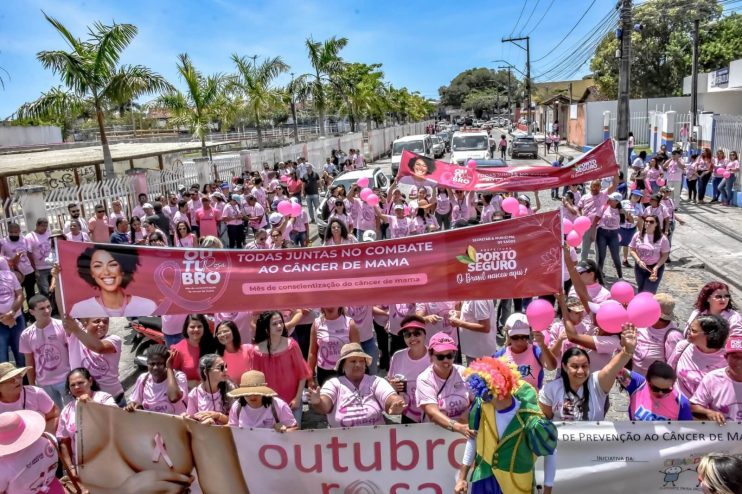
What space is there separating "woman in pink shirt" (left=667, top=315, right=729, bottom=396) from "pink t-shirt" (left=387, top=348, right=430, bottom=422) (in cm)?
195

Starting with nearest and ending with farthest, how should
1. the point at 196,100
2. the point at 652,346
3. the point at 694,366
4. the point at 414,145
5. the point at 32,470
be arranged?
1. the point at 32,470
2. the point at 694,366
3. the point at 652,346
4. the point at 196,100
5. the point at 414,145

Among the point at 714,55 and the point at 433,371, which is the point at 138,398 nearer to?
the point at 433,371

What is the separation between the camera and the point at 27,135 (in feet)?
96.7

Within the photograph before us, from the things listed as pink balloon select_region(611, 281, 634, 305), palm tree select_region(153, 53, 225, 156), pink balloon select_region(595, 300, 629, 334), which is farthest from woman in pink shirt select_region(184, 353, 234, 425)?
palm tree select_region(153, 53, 225, 156)

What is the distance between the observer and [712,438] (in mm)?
A: 4043

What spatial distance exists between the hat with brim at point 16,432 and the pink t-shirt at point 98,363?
1.23m

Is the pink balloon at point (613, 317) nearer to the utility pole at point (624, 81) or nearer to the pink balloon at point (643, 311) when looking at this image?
the pink balloon at point (643, 311)

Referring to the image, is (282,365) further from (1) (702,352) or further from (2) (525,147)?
(2) (525,147)

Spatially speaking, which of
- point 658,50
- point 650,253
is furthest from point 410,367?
point 658,50

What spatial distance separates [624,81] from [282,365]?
1440 centimetres

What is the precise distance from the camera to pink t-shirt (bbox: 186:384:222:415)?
178 inches

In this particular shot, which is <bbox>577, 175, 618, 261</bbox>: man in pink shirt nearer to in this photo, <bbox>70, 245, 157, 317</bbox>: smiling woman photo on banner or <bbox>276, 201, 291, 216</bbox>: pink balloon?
<bbox>276, 201, 291, 216</bbox>: pink balloon

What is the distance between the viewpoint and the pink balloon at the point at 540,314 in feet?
14.6

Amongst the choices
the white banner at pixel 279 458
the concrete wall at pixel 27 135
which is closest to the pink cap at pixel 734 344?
the white banner at pixel 279 458
